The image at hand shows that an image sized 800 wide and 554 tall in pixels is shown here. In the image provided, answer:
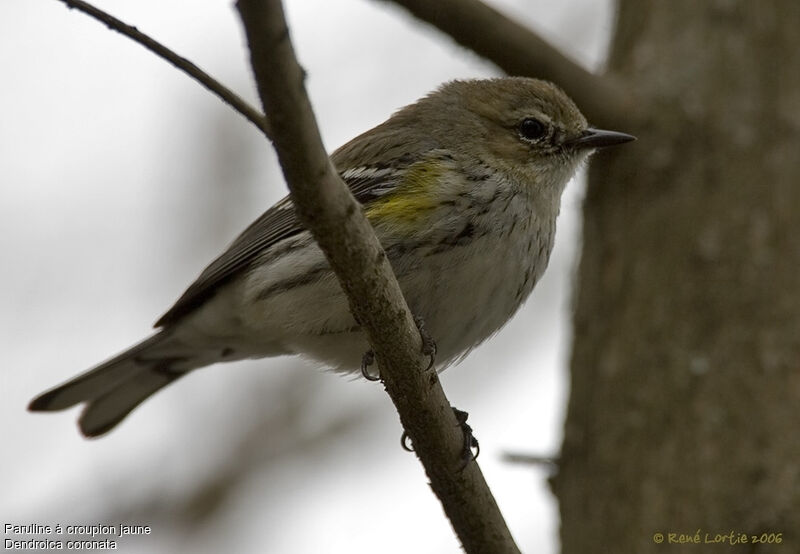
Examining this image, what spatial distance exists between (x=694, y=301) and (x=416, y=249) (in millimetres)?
1705

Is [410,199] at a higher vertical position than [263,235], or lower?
lower

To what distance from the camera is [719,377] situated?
5.30 m

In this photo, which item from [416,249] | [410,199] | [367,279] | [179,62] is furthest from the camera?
[410,199]

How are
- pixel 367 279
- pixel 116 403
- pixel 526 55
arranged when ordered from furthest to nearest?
1. pixel 116 403
2. pixel 526 55
3. pixel 367 279

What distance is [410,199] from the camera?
16.2ft

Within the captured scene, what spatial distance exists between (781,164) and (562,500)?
222 cm

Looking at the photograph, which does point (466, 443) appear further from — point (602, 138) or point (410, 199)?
point (602, 138)

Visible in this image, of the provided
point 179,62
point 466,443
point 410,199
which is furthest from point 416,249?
point 179,62

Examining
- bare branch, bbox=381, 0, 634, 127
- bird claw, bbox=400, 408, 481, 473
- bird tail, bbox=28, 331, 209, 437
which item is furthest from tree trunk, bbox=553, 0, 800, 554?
bird tail, bbox=28, 331, 209, 437

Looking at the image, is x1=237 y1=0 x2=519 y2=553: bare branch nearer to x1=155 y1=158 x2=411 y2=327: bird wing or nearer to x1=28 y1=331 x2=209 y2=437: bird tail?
x1=155 y1=158 x2=411 y2=327: bird wing

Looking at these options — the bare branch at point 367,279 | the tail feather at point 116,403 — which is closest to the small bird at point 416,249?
the tail feather at point 116,403

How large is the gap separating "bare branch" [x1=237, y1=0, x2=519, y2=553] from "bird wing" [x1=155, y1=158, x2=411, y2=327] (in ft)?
5.28

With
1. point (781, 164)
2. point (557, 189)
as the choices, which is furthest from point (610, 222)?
point (781, 164)

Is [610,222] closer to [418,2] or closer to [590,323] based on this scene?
[590,323]
